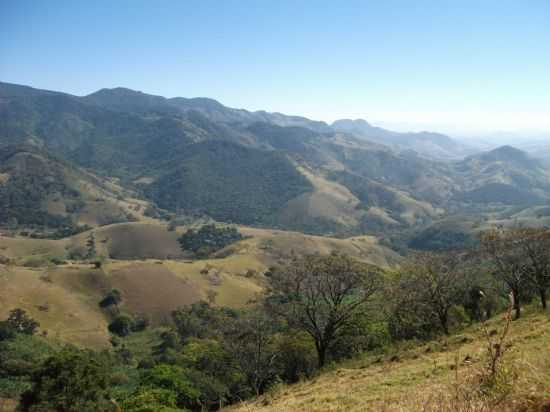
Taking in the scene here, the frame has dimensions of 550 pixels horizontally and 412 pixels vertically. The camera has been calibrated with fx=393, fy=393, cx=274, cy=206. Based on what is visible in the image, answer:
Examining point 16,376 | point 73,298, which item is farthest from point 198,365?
point 73,298

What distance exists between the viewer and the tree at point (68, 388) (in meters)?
28.4

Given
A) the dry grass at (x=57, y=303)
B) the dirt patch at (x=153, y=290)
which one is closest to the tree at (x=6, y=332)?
the dry grass at (x=57, y=303)

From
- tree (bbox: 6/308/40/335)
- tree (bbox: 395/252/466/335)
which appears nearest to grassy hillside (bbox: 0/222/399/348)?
tree (bbox: 6/308/40/335)

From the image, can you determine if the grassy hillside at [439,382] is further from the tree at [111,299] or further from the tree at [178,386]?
the tree at [111,299]

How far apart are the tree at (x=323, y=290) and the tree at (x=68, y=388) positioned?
15.4m

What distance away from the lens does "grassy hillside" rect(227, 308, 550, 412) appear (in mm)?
6379

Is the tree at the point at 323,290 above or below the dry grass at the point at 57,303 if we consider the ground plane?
above

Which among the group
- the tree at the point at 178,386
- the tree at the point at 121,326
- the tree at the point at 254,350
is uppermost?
the tree at the point at 254,350

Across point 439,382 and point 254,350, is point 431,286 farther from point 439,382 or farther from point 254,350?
point 439,382

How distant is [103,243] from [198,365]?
16182 centimetres

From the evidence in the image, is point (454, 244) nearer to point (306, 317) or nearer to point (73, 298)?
point (73, 298)

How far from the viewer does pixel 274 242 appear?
596 ft

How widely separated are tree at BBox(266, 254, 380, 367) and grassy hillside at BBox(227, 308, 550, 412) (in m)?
8.22

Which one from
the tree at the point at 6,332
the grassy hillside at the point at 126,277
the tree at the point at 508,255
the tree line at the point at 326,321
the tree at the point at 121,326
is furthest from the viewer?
the tree at the point at 121,326
